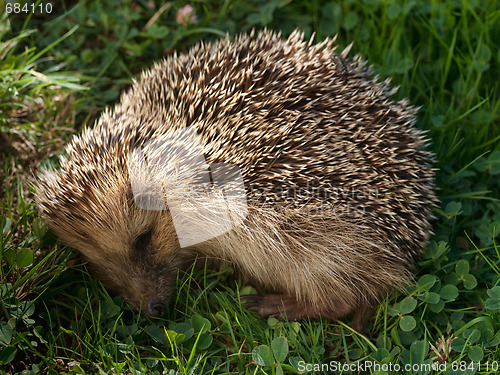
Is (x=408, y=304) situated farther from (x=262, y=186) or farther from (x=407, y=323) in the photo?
(x=262, y=186)

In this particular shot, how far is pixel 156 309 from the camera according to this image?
3.45m

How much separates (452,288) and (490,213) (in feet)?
3.27

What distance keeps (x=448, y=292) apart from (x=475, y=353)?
0.43 metres

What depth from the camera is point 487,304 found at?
3.32 metres

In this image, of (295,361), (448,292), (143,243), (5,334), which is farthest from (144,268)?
(448,292)

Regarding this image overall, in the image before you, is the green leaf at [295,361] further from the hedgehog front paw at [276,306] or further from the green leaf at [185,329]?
the green leaf at [185,329]

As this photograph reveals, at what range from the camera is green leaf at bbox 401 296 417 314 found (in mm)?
3417

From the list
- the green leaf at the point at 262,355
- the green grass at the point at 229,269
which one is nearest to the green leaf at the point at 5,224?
the green grass at the point at 229,269

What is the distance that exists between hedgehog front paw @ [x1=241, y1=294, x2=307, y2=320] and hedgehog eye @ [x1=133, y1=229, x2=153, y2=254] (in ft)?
2.55

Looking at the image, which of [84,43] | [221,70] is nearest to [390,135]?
[221,70]

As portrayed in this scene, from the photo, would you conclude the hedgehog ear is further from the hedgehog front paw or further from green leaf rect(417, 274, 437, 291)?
green leaf rect(417, 274, 437, 291)

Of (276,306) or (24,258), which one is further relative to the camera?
(276,306)

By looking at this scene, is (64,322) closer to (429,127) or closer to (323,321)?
(323,321)

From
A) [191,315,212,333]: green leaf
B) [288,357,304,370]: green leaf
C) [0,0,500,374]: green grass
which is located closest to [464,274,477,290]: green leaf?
[0,0,500,374]: green grass
